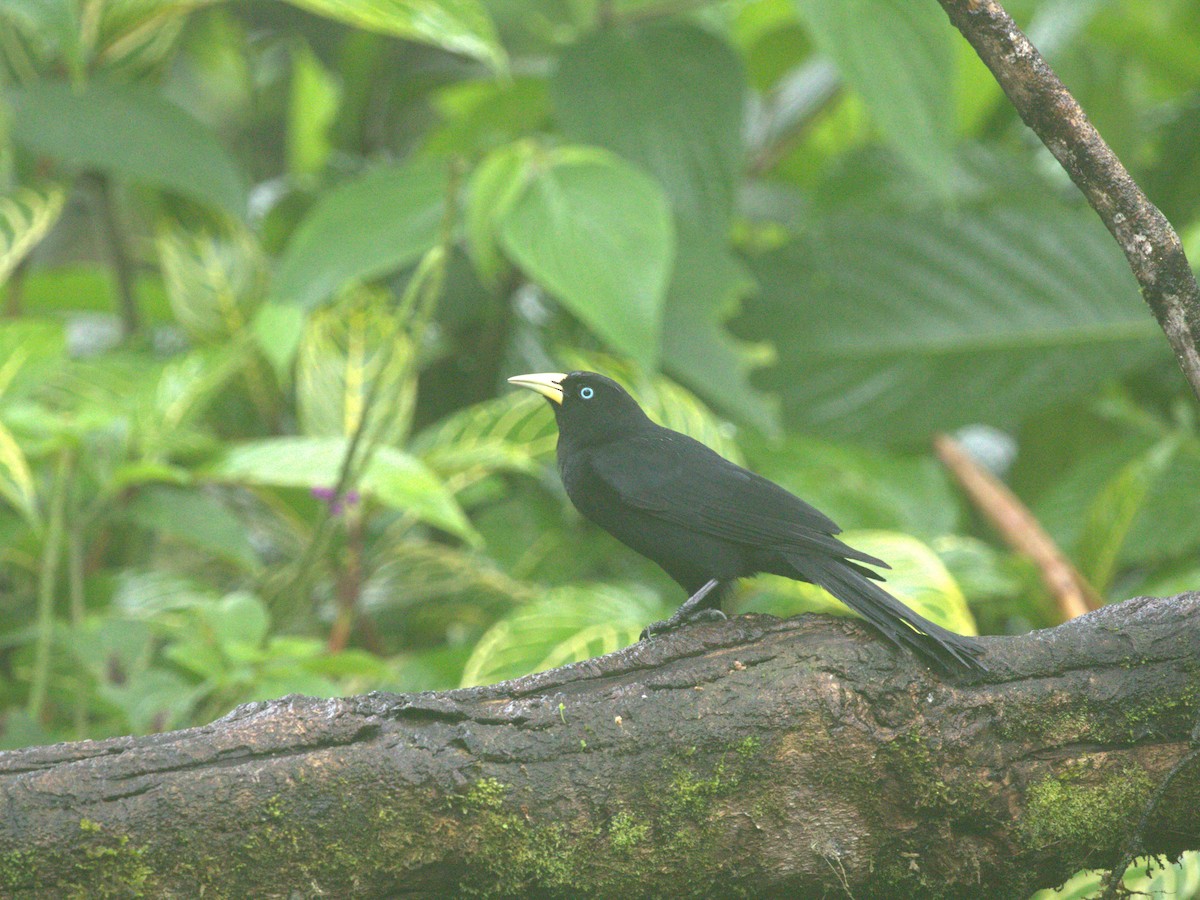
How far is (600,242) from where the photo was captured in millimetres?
3332

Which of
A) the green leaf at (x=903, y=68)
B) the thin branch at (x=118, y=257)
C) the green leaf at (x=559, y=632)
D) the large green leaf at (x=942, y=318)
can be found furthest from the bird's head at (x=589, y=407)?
the thin branch at (x=118, y=257)

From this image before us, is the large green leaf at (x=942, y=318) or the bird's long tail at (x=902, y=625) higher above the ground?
the large green leaf at (x=942, y=318)

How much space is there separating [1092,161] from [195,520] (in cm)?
227

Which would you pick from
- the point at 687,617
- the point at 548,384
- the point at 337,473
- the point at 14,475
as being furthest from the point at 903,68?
the point at 14,475

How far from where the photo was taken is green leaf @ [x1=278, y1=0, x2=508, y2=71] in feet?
9.99

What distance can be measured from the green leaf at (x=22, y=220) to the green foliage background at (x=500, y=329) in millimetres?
12

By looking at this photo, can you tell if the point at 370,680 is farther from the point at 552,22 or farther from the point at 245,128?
the point at 245,128

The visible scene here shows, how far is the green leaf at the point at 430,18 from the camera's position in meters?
3.04

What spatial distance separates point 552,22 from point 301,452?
2283mm

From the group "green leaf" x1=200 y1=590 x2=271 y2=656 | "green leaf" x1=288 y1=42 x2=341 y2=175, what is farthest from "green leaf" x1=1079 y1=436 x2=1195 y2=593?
"green leaf" x1=288 y1=42 x2=341 y2=175

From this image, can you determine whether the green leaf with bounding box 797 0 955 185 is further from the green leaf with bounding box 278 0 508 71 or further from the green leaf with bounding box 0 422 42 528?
the green leaf with bounding box 0 422 42 528

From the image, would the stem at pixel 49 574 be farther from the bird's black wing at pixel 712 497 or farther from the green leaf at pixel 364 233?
the bird's black wing at pixel 712 497

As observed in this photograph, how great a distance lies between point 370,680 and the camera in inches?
126

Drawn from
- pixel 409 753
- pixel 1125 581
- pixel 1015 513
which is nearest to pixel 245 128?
pixel 1015 513
